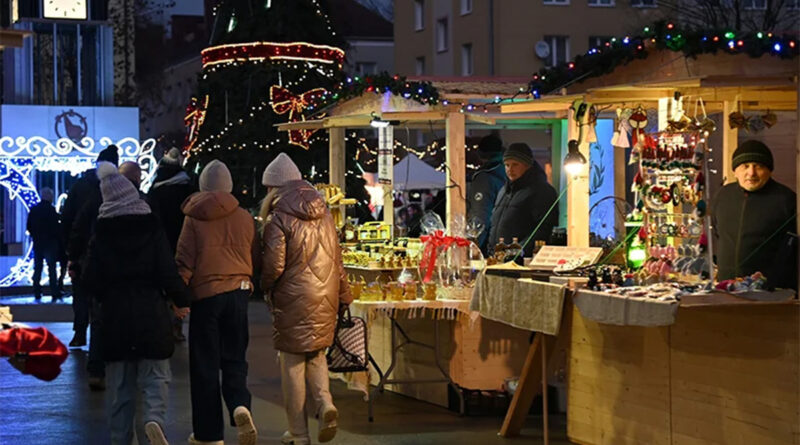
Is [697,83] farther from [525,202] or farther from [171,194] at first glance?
[171,194]

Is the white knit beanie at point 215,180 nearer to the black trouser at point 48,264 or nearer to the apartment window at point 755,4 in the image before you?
the black trouser at point 48,264

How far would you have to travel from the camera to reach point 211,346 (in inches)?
396

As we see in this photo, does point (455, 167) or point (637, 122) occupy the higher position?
point (637, 122)

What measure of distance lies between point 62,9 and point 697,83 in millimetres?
20743

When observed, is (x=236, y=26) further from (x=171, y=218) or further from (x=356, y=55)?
(x=356, y=55)

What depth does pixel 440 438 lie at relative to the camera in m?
10.6

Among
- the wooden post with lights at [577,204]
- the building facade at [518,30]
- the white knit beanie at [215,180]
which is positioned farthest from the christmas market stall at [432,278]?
the building facade at [518,30]

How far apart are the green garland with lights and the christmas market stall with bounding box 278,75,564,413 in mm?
1266

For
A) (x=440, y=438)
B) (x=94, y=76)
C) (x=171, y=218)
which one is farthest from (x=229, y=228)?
(x=94, y=76)

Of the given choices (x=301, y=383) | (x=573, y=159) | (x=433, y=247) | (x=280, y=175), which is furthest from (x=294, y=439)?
(x=573, y=159)

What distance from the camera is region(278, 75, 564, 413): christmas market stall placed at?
1166 cm

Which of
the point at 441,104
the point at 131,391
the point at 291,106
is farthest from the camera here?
the point at 291,106

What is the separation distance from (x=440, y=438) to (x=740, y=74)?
3562 millimetres

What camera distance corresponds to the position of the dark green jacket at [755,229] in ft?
28.5
